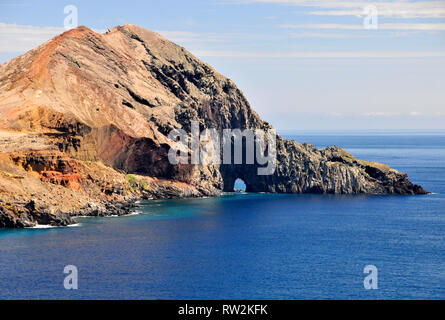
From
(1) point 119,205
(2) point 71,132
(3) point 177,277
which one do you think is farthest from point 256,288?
(2) point 71,132

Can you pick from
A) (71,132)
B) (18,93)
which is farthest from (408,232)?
(18,93)

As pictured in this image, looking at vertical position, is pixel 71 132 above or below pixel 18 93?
below

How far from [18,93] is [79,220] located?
55344mm

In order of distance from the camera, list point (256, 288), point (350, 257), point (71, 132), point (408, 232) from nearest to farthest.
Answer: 1. point (256, 288)
2. point (350, 257)
3. point (408, 232)
4. point (71, 132)

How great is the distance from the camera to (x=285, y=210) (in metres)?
193

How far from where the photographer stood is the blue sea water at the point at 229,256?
104m

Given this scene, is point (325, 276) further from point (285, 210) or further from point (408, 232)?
point (285, 210)

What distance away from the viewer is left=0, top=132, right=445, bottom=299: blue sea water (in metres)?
104

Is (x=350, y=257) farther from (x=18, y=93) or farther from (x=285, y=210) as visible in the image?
(x=18, y=93)

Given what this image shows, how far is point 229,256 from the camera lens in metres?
129
